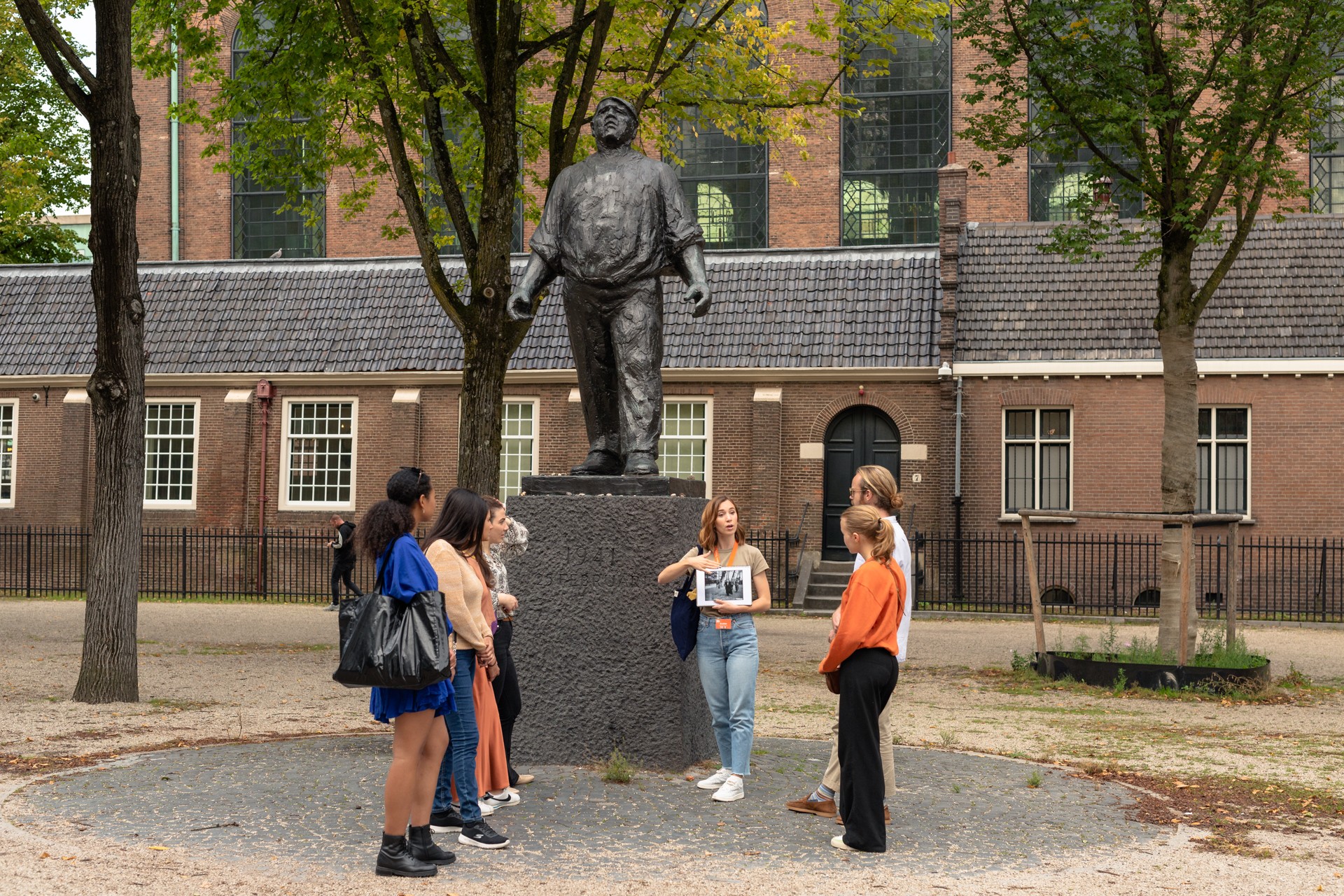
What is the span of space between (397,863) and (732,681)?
2.25 metres

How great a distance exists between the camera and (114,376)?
459 inches

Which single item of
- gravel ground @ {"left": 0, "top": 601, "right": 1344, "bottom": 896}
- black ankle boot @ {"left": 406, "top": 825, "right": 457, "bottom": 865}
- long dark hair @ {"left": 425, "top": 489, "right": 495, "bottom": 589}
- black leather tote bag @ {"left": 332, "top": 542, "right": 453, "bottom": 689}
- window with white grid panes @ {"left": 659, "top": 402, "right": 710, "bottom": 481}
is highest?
window with white grid panes @ {"left": 659, "top": 402, "right": 710, "bottom": 481}

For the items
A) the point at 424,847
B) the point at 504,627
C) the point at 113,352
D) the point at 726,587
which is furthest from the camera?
the point at 113,352

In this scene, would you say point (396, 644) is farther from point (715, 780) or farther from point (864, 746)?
point (715, 780)

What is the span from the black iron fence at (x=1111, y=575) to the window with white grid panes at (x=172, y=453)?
14.1 meters

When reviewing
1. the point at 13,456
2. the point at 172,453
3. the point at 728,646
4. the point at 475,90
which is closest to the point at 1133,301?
the point at 475,90

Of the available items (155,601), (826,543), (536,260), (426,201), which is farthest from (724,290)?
(536,260)

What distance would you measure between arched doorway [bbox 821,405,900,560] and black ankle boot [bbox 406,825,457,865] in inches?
766

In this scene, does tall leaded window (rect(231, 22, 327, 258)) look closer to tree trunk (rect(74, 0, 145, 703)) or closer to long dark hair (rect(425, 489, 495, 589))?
tree trunk (rect(74, 0, 145, 703))

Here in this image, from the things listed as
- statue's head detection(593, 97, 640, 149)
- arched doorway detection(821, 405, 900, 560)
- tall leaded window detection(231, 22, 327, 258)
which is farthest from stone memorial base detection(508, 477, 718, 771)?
tall leaded window detection(231, 22, 327, 258)

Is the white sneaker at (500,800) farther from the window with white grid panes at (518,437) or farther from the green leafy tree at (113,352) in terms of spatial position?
the window with white grid panes at (518,437)

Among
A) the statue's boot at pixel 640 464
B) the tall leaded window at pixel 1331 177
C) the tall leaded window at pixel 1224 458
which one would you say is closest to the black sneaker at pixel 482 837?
the statue's boot at pixel 640 464

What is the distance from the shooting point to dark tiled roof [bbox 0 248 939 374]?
25.4 meters

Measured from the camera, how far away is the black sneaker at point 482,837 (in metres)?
6.27
